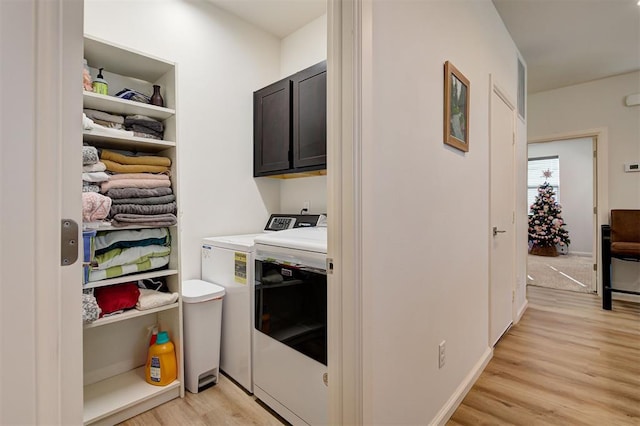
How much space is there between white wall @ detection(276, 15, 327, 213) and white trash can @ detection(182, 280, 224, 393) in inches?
41.8

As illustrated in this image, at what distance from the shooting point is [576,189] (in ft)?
22.4

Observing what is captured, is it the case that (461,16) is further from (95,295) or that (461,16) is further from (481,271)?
(95,295)

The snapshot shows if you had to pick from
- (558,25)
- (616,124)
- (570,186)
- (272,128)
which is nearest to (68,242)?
(272,128)

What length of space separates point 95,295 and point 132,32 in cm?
163

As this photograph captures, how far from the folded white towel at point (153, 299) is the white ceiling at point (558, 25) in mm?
2151

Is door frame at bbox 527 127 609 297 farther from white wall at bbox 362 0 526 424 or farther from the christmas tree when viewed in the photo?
the christmas tree

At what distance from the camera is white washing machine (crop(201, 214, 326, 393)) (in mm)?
1925

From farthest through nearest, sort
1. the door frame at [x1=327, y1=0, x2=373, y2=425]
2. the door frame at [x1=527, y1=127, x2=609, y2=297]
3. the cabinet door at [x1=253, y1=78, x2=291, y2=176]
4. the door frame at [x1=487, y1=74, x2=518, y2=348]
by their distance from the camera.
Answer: the door frame at [x1=527, y1=127, x2=609, y2=297] → the cabinet door at [x1=253, y1=78, x2=291, y2=176] → the door frame at [x1=487, y1=74, x2=518, y2=348] → the door frame at [x1=327, y1=0, x2=373, y2=425]

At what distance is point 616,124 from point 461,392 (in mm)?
3857

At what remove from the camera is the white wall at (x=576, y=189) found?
6668mm

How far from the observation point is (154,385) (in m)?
1.86

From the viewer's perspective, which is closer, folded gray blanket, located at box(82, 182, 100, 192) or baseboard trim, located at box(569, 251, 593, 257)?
folded gray blanket, located at box(82, 182, 100, 192)

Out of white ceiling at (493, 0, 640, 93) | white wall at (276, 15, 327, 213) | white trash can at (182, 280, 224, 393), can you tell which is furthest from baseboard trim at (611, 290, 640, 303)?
white trash can at (182, 280, 224, 393)

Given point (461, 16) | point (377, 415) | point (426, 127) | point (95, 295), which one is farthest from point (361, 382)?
point (461, 16)
